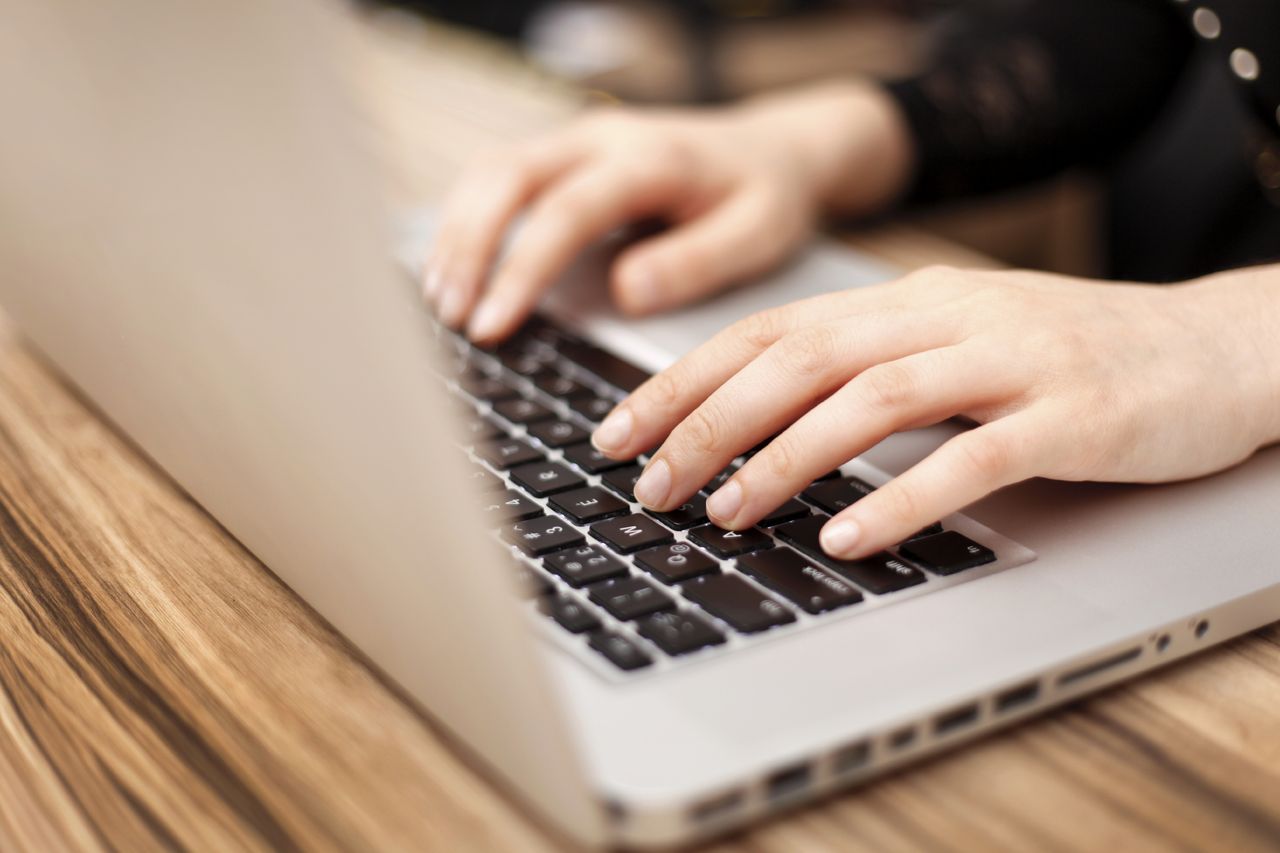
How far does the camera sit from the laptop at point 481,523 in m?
0.26

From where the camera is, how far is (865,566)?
0.41 m

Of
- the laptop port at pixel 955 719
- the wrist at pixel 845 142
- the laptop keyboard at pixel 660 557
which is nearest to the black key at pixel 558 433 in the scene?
the laptop keyboard at pixel 660 557

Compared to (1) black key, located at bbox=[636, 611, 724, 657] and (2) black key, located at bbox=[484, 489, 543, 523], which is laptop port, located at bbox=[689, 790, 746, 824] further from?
(2) black key, located at bbox=[484, 489, 543, 523]

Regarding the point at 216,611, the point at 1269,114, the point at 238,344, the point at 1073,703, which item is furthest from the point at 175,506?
the point at 1269,114

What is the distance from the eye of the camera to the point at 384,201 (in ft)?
0.82

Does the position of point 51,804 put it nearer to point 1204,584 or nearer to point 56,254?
point 56,254

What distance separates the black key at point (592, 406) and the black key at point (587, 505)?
0.27 feet

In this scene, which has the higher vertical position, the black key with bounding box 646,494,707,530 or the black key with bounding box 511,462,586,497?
the black key with bounding box 646,494,707,530

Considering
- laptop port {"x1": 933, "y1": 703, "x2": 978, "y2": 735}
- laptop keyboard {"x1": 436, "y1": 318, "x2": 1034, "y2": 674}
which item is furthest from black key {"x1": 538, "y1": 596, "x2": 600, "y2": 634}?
laptop port {"x1": 933, "y1": 703, "x2": 978, "y2": 735}

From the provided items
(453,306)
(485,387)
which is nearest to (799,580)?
(485,387)

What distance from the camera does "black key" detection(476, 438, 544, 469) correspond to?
1.62ft

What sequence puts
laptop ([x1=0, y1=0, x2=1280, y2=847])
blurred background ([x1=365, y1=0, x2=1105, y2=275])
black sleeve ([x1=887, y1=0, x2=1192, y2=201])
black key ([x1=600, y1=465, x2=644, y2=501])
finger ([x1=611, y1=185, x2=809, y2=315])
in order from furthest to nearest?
1. blurred background ([x1=365, y1=0, x2=1105, y2=275])
2. black sleeve ([x1=887, y1=0, x2=1192, y2=201])
3. finger ([x1=611, y1=185, x2=809, y2=315])
4. black key ([x1=600, y1=465, x2=644, y2=501])
5. laptop ([x1=0, y1=0, x2=1280, y2=847])

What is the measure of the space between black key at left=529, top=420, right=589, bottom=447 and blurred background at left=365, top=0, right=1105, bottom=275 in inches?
23.2

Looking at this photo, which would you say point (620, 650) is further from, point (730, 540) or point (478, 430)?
point (478, 430)
